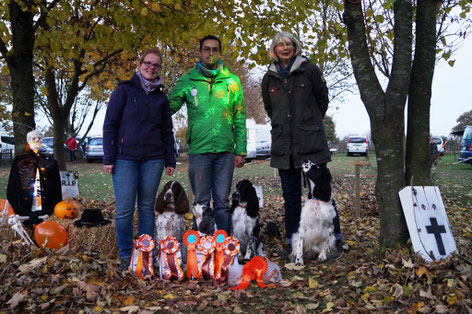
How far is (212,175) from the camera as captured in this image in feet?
13.7

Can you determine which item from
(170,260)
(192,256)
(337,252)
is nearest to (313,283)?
(337,252)

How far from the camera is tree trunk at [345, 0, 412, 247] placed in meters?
3.78

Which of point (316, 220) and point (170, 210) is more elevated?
point (170, 210)

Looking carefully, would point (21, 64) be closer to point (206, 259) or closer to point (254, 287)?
point (206, 259)

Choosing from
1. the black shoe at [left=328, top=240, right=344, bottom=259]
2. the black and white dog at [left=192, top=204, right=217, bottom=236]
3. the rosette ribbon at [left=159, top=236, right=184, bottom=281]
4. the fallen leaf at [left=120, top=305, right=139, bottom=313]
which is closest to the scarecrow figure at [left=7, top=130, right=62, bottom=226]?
the rosette ribbon at [left=159, top=236, right=184, bottom=281]

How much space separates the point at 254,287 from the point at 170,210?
Result: 1.13 m

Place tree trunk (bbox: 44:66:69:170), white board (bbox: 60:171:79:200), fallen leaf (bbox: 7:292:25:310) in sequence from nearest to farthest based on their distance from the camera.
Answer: fallen leaf (bbox: 7:292:25:310)
white board (bbox: 60:171:79:200)
tree trunk (bbox: 44:66:69:170)

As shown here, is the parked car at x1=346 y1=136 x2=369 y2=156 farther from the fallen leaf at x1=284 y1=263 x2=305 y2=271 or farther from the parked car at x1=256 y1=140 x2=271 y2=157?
the fallen leaf at x1=284 y1=263 x2=305 y2=271

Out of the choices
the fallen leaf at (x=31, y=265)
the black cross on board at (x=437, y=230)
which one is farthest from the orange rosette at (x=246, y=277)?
the fallen leaf at (x=31, y=265)

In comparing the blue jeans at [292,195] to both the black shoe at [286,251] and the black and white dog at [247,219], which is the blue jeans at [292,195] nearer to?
the black shoe at [286,251]

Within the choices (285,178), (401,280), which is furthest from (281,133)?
(401,280)

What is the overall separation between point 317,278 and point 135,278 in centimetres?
173

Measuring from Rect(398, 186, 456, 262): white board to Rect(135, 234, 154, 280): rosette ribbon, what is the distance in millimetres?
2446

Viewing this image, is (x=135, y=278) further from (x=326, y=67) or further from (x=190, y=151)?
(x=326, y=67)
